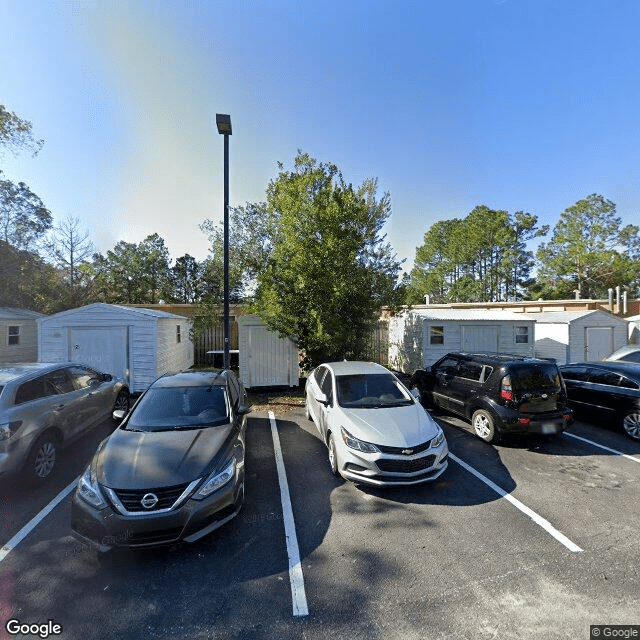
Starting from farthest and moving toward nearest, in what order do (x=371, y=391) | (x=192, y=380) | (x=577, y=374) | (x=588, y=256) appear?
1. (x=588, y=256)
2. (x=577, y=374)
3. (x=371, y=391)
4. (x=192, y=380)

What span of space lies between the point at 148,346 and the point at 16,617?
800 cm

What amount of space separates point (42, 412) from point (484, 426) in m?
7.61

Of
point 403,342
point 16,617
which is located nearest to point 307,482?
point 16,617

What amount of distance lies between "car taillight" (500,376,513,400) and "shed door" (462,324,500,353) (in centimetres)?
716

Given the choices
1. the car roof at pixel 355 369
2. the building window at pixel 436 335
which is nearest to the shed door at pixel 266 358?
the car roof at pixel 355 369

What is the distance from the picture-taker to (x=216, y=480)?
347 centimetres

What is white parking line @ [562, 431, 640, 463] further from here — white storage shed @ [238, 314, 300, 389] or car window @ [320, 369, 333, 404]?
white storage shed @ [238, 314, 300, 389]

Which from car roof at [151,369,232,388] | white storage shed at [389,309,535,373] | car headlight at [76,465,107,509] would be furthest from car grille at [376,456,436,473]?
white storage shed at [389,309,535,373]

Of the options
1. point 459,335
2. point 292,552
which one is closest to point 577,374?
point 459,335

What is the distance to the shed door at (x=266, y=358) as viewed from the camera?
10.6 meters

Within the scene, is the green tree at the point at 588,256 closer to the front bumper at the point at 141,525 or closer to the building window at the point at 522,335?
the building window at the point at 522,335

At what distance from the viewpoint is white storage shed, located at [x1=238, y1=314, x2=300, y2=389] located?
10602mm

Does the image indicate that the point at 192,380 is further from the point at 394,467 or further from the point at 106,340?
the point at 106,340

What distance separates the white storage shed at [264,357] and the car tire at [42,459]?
18.8 ft
